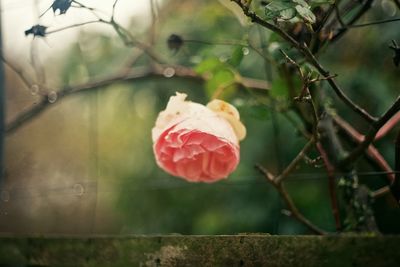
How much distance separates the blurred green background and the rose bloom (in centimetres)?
19

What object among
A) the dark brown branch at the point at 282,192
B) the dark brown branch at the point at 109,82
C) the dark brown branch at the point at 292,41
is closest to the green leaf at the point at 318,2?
the dark brown branch at the point at 292,41

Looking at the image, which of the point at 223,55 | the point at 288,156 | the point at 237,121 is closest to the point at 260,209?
the point at 288,156

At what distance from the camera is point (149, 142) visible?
238 centimetres

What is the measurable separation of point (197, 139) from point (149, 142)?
5.01ft

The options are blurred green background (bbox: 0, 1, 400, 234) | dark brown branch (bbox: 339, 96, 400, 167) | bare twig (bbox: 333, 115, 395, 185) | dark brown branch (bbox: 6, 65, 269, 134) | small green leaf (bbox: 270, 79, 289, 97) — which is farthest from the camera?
dark brown branch (bbox: 6, 65, 269, 134)

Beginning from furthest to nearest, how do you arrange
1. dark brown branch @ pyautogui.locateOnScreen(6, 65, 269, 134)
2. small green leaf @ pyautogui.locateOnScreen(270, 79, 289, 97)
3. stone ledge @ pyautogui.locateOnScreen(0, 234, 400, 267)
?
dark brown branch @ pyautogui.locateOnScreen(6, 65, 269, 134)
small green leaf @ pyautogui.locateOnScreen(270, 79, 289, 97)
stone ledge @ pyautogui.locateOnScreen(0, 234, 400, 267)

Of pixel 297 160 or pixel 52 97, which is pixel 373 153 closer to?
pixel 297 160

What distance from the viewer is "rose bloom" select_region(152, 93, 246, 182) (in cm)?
86

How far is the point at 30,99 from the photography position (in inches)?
62.6

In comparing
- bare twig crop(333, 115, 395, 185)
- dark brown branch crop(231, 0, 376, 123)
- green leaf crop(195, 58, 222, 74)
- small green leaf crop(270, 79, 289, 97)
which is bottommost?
bare twig crop(333, 115, 395, 185)

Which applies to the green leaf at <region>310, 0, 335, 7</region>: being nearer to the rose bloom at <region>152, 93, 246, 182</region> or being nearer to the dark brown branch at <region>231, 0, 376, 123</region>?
the dark brown branch at <region>231, 0, 376, 123</region>

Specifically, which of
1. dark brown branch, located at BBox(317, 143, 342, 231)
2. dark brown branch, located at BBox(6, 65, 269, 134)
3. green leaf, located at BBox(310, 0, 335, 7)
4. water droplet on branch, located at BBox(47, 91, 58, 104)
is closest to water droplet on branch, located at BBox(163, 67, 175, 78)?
dark brown branch, located at BBox(6, 65, 269, 134)

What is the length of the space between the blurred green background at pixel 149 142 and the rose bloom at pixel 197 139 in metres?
0.19

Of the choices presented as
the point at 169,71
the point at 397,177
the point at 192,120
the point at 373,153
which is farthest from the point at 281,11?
the point at 169,71
